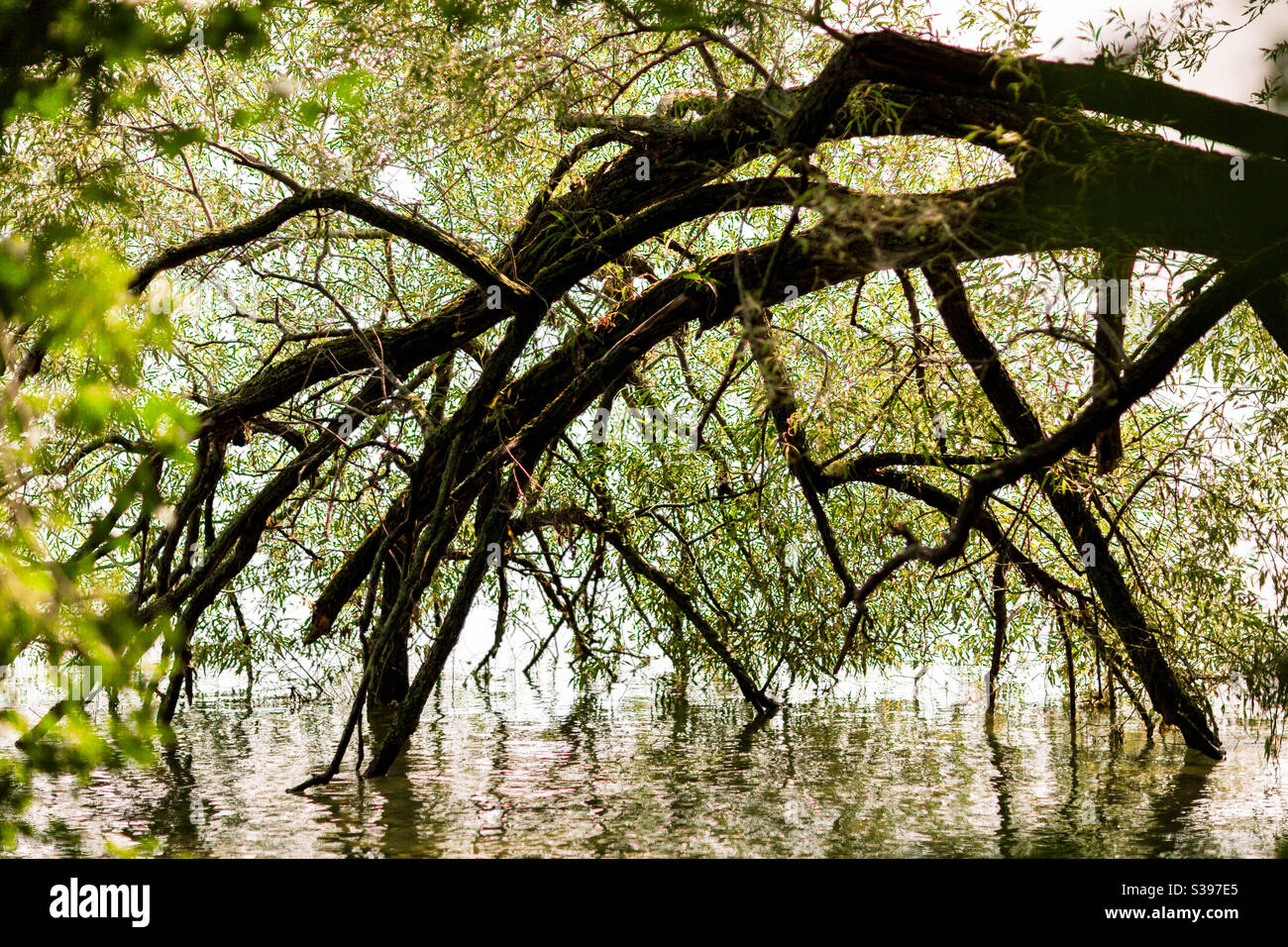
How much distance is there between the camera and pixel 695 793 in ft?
19.6

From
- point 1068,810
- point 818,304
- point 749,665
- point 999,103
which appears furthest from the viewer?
point 749,665

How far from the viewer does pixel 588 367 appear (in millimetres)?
5719

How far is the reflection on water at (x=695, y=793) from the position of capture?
16.1 feet

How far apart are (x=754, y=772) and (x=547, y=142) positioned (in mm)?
3629

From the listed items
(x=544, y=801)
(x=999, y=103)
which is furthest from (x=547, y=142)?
(x=544, y=801)

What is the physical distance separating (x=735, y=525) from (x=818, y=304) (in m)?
1.85

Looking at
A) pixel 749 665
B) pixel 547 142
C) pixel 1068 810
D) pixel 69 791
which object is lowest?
pixel 1068 810

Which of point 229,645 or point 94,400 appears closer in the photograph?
point 94,400

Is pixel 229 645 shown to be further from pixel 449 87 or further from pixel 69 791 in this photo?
pixel 449 87

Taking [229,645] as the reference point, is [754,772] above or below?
below

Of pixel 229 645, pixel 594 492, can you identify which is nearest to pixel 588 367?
pixel 594 492

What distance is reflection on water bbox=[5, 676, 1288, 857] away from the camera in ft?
16.1

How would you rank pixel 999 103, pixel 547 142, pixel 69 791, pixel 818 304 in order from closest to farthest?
pixel 999 103 < pixel 69 791 < pixel 547 142 < pixel 818 304

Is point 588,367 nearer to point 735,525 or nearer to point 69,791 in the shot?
point 735,525
